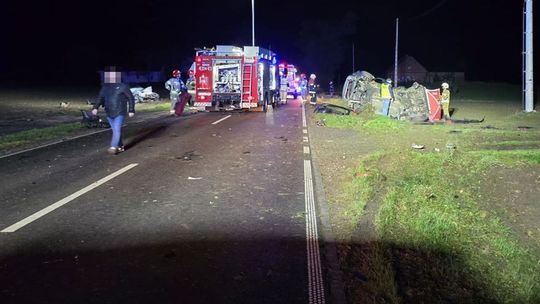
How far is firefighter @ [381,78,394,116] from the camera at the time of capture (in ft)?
67.8

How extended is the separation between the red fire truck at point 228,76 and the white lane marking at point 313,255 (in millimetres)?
16341

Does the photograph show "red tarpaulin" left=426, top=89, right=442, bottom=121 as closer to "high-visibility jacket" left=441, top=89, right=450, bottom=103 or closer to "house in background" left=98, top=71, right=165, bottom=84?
"high-visibility jacket" left=441, top=89, right=450, bottom=103

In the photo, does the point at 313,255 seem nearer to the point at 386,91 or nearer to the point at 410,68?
the point at 386,91

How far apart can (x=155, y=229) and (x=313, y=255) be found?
188 centimetres

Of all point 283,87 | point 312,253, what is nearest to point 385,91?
point 283,87

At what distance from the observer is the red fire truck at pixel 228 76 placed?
2392cm

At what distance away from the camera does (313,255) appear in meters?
5.35

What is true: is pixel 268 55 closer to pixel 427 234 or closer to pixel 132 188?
pixel 132 188

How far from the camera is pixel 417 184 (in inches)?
322

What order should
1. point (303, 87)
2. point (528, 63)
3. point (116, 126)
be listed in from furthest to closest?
1. point (303, 87)
2. point (528, 63)
3. point (116, 126)

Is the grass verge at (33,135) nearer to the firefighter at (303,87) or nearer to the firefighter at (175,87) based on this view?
the firefighter at (175,87)

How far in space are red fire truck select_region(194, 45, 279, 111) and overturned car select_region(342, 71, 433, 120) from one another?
4232mm

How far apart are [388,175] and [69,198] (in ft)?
16.5

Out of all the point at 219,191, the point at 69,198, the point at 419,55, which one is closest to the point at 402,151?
the point at 219,191
